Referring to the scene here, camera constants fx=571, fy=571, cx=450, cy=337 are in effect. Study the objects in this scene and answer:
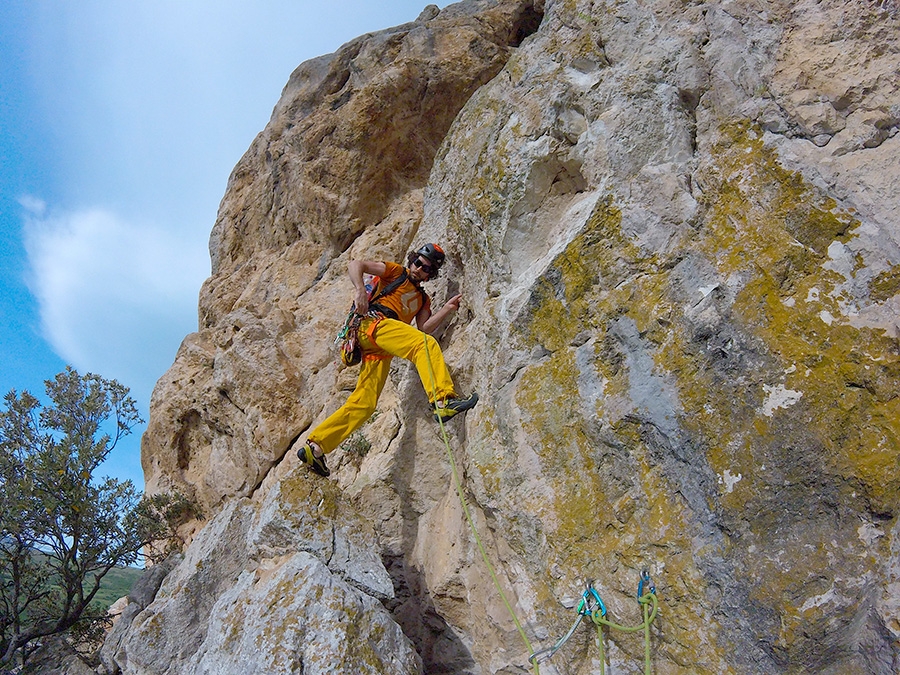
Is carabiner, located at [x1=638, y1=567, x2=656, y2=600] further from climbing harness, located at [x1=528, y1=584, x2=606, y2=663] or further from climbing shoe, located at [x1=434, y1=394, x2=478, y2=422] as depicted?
climbing shoe, located at [x1=434, y1=394, x2=478, y2=422]

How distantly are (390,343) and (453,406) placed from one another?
1.23 m

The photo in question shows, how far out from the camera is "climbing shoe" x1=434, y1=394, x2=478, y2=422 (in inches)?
229

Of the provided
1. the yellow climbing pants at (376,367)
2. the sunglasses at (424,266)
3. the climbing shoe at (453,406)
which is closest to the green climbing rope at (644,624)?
the climbing shoe at (453,406)

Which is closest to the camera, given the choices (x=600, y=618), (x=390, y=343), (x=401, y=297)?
(x=600, y=618)

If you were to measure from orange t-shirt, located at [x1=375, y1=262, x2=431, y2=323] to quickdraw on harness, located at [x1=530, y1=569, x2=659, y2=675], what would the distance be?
4.00 m

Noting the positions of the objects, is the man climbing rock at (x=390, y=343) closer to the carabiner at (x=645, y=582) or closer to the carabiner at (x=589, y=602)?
the carabiner at (x=589, y=602)

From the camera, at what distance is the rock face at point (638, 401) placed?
3.69 metres

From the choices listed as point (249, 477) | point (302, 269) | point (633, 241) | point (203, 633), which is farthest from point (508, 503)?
point (302, 269)

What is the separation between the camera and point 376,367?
22.9 feet

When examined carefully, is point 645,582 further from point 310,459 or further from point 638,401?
point 310,459

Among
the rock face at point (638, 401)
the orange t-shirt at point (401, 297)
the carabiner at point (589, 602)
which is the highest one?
the orange t-shirt at point (401, 297)

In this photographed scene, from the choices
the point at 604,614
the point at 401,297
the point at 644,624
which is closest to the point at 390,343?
the point at 401,297

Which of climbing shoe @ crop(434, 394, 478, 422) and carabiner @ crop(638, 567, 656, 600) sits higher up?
climbing shoe @ crop(434, 394, 478, 422)

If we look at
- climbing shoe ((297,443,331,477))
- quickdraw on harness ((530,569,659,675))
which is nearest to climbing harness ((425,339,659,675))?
quickdraw on harness ((530,569,659,675))
